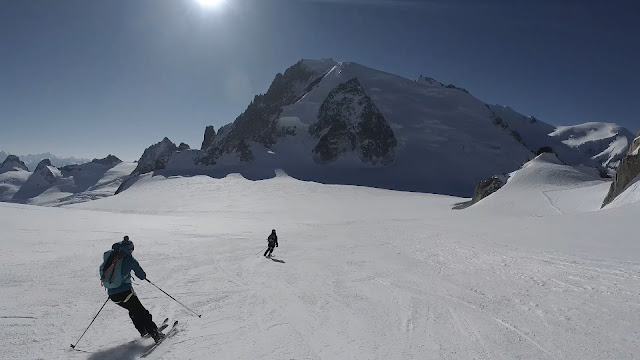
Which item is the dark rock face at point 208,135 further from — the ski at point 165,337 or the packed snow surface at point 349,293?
the ski at point 165,337

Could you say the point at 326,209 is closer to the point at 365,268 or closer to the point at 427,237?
the point at 427,237

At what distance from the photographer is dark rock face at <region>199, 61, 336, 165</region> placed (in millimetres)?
113500

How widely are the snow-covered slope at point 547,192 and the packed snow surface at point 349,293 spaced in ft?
31.5

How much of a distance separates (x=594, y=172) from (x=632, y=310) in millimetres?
43325

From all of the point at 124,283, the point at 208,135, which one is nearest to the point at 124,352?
the point at 124,283

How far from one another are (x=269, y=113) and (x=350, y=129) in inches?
1682

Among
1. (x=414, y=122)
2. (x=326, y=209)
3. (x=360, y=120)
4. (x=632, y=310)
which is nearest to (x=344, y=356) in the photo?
(x=632, y=310)

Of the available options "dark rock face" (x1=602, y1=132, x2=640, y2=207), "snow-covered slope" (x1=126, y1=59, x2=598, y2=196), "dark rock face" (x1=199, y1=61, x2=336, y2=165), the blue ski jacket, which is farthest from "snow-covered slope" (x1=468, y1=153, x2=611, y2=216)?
"dark rock face" (x1=199, y1=61, x2=336, y2=165)

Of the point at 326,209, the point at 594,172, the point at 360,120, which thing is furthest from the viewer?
the point at 360,120

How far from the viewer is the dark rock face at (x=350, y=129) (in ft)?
345

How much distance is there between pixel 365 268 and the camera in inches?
512

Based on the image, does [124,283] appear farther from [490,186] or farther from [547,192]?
[490,186]

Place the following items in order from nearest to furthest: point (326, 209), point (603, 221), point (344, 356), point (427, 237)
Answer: point (344, 356) → point (603, 221) → point (427, 237) → point (326, 209)

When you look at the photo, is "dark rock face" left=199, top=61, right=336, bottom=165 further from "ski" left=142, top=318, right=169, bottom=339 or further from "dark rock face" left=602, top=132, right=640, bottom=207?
"ski" left=142, top=318, right=169, bottom=339
